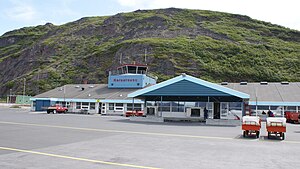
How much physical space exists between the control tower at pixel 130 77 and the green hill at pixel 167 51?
84.6ft

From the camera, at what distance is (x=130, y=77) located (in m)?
51.1

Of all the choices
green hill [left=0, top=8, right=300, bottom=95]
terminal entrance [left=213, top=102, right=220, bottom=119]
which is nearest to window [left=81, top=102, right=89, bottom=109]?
terminal entrance [left=213, top=102, right=220, bottom=119]

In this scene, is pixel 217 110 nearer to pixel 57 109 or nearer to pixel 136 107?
pixel 136 107

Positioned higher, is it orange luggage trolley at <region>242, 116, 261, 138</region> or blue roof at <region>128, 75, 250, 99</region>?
blue roof at <region>128, 75, 250, 99</region>

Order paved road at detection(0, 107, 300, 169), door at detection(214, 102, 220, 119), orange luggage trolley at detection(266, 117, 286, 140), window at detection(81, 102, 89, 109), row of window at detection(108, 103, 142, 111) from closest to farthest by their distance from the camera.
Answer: paved road at detection(0, 107, 300, 169), orange luggage trolley at detection(266, 117, 286, 140), door at detection(214, 102, 220, 119), row of window at detection(108, 103, 142, 111), window at detection(81, 102, 89, 109)

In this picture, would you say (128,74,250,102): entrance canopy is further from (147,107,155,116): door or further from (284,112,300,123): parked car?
(284,112,300,123): parked car

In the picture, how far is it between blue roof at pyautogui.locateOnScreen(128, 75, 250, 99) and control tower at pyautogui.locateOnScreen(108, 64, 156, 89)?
19.1 metres

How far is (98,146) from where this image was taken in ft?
42.7

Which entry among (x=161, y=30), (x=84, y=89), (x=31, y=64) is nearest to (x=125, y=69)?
(x=84, y=89)

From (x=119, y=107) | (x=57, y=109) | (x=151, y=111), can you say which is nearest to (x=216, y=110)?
(x=151, y=111)

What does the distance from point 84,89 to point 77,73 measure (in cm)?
4275

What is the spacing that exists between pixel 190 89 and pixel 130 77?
22.8 metres

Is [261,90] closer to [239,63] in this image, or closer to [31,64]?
[239,63]

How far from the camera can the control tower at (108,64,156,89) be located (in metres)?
50.4
